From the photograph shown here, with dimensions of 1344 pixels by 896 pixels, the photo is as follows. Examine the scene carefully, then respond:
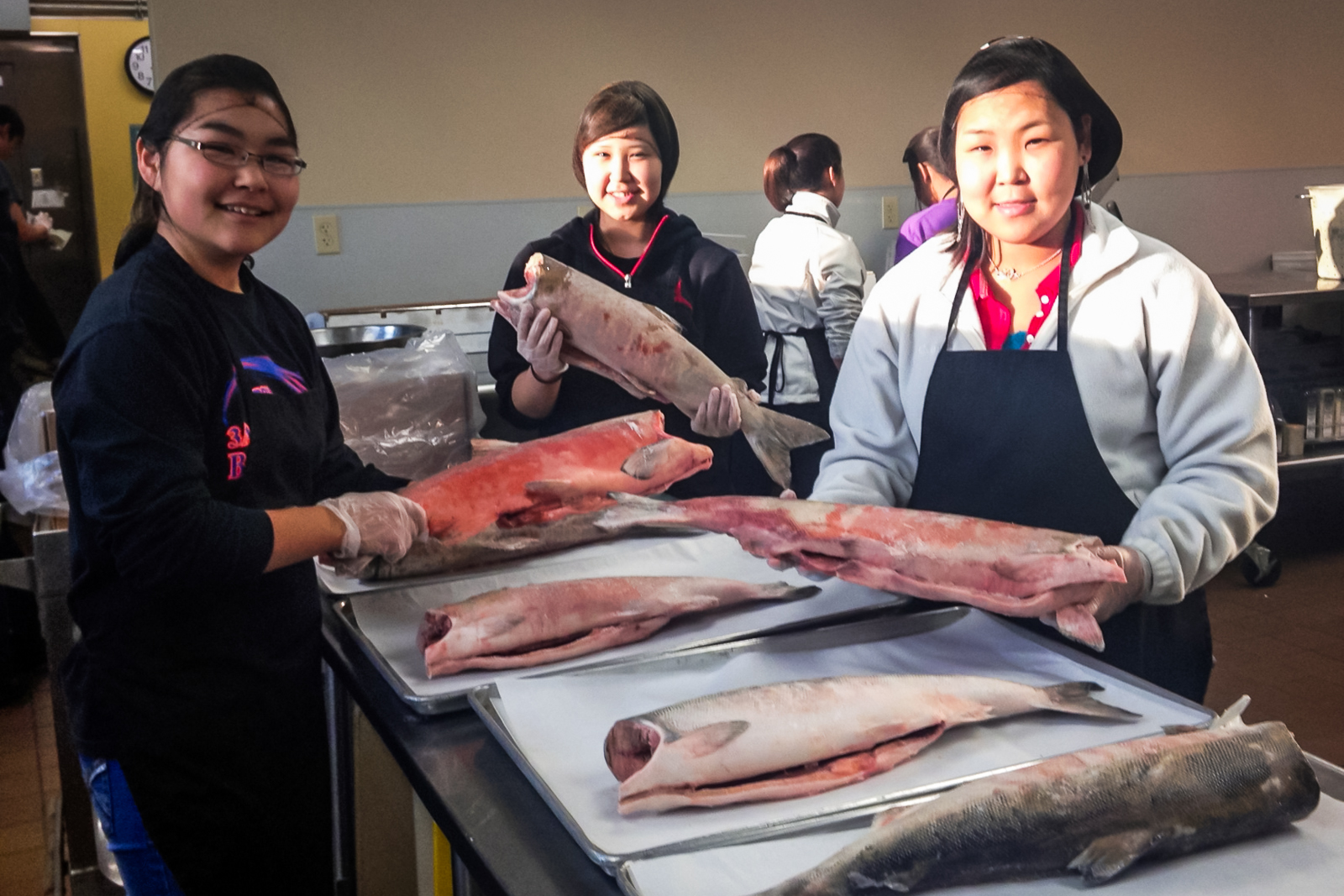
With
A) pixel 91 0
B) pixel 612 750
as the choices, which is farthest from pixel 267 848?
pixel 91 0

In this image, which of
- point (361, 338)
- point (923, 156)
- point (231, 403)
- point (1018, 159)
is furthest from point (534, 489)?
point (923, 156)

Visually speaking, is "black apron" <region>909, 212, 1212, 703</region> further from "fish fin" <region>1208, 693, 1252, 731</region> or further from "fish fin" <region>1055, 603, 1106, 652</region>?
"fish fin" <region>1208, 693, 1252, 731</region>

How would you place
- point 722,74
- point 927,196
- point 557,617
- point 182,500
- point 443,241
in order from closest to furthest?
point 182,500 < point 557,617 < point 927,196 < point 443,241 < point 722,74

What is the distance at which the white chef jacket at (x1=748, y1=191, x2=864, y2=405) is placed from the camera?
13.5ft

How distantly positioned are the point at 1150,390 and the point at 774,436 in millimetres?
584

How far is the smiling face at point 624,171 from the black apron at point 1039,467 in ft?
2.49

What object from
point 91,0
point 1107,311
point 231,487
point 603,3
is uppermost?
point 91,0

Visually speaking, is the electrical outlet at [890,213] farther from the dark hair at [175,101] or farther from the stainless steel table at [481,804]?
the stainless steel table at [481,804]

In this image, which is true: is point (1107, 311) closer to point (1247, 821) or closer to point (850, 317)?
point (1247, 821)

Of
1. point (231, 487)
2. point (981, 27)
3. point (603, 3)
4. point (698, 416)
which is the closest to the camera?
point (231, 487)

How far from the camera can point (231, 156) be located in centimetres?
147

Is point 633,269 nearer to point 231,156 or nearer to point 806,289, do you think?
point 231,156

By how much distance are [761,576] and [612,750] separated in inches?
26.3

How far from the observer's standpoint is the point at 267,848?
159 centimetres
